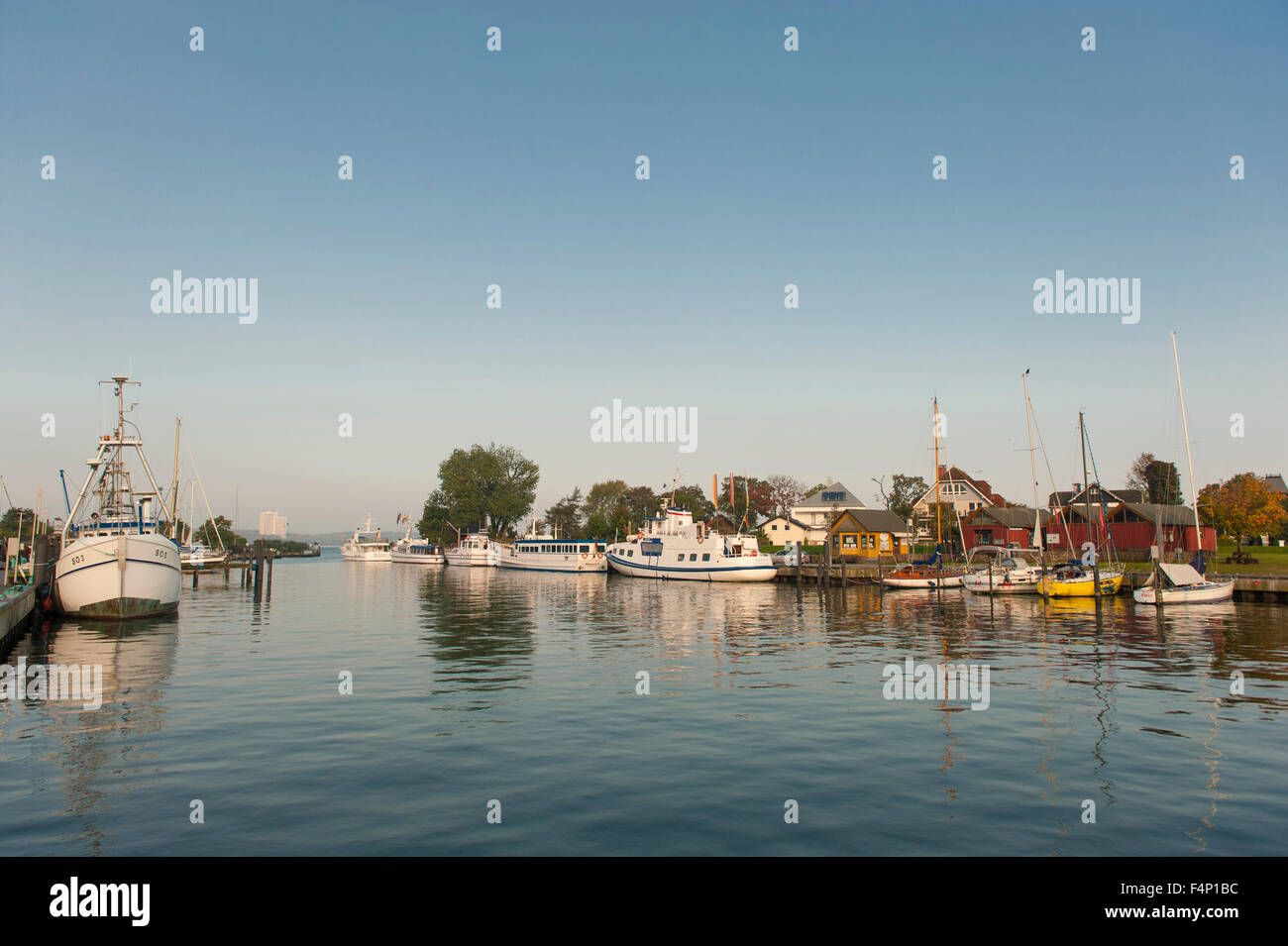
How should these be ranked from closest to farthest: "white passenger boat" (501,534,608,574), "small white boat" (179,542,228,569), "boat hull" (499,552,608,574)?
"small white boat" (179,542,228,569), "boat hull" (499,552,608,574), "white passenger boat" (501,534,608,574)

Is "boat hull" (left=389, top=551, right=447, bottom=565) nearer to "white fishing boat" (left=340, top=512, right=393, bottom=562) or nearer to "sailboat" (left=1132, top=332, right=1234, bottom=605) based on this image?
"white fishing boat" (left=340, top=512, right=393, bottom=562)

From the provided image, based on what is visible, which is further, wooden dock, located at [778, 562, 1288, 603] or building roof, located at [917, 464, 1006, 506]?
building roof, located at [917, 464, 1006, 506]

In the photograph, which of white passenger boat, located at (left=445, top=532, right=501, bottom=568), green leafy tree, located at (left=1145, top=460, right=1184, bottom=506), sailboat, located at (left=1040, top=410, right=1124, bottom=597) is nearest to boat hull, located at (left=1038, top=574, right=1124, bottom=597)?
sailboat, located at (left=1040, top=410, right=1124, bottom=597)

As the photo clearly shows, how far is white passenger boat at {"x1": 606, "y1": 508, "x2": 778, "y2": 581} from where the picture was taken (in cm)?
7381

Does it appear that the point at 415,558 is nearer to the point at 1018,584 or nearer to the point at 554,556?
the point at 554,556

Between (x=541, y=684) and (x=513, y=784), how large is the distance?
9.52 meters

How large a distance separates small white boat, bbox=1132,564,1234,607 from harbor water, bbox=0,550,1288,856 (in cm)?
1247

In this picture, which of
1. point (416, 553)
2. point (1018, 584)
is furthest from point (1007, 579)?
point (416, 553)

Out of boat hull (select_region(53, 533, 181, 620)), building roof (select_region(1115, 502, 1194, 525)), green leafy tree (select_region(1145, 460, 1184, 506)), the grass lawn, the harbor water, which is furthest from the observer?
green leafy tree (select_region(1145, 460, 1184, 506))

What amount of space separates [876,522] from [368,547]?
324 ft

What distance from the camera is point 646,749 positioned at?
1529 centimetres

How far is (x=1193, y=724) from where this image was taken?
17.2 m

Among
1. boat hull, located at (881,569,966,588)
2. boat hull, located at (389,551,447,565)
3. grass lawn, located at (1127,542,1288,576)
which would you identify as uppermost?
grass lawn, located at (1127,542,1288,576)
